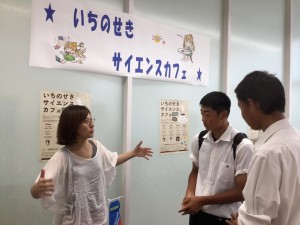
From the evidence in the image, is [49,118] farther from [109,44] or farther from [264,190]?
[264,190]

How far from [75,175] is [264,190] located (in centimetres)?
102

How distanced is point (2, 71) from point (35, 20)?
1.27ft

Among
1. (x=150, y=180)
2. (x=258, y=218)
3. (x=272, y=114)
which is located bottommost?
(x=150, y=180)

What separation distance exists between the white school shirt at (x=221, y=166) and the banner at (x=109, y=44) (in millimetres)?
882

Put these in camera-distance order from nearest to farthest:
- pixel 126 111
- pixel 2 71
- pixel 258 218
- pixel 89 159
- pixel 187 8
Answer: pixel 258 218 → pixel 89 159 → pixel 2 71 → pixel 126 111 → pixel 187 8

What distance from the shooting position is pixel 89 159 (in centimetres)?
173

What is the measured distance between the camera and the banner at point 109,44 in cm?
199

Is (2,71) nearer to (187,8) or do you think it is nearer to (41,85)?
(41,85)

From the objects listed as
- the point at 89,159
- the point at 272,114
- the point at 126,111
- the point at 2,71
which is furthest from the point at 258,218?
the point at 2,71

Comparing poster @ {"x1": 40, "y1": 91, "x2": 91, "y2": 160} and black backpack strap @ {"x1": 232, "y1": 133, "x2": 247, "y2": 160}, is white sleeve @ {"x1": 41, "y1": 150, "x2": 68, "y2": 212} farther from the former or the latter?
black backpack strap @ {"x1": 232, "y1": 133, "x2": 247, "y2": 160}

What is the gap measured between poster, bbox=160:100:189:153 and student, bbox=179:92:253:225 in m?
0.70

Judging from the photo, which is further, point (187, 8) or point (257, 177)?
point (187, 8)

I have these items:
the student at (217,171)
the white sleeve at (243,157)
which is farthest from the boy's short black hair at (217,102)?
the white sleeve at (243,157)

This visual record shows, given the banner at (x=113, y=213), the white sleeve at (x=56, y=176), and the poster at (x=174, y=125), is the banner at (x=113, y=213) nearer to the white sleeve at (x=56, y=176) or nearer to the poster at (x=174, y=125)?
the white sleeve at (x=56, y=176)
